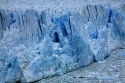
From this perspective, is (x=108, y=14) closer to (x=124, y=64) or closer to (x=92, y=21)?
(x=92, y=21)

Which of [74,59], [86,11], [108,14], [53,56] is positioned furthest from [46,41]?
[108,14]

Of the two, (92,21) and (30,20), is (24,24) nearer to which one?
(30,20)

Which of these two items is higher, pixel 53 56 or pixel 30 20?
pixel 30 20

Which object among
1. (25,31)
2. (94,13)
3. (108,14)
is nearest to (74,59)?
(25,31)

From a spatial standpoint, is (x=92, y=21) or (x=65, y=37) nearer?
(x=65, y=37)

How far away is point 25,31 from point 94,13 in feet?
7.22

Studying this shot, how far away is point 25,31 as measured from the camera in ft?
17.1

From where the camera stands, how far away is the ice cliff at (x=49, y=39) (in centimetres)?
479

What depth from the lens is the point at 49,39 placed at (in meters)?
5.25

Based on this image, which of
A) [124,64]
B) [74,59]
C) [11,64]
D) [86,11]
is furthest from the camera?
[86,11]

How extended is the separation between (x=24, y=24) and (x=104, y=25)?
238 centimetres

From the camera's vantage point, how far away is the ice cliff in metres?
4.79

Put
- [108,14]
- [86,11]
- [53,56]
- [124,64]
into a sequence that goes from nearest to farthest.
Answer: [53,56] → [124,64] → [86,11] → [108,14]

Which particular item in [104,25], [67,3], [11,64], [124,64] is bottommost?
[124,64]
